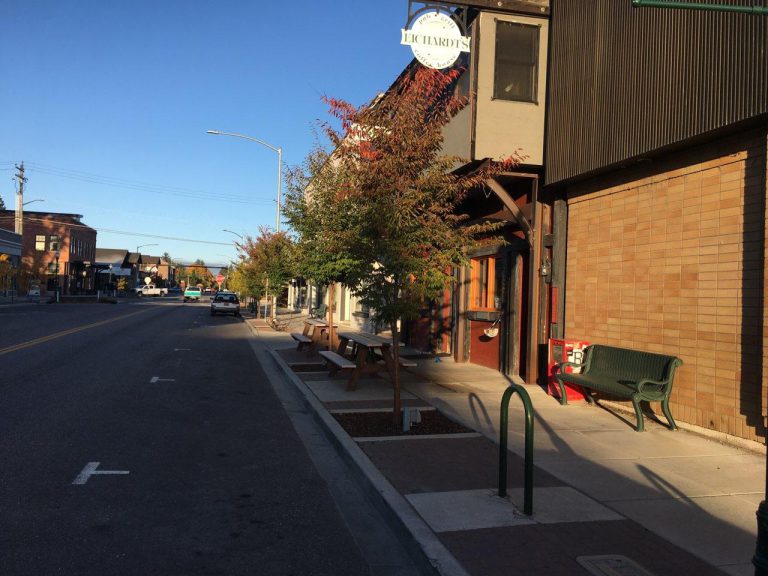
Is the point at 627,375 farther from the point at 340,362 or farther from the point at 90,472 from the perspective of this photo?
the point at 90,472

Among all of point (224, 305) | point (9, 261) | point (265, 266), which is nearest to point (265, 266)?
point (265, 266)

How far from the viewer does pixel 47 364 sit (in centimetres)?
1345

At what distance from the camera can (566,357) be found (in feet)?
33.0

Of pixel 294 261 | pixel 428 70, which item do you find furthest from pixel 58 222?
pixel 428 70

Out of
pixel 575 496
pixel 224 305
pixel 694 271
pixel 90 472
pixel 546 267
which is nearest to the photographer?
pixel 575 496

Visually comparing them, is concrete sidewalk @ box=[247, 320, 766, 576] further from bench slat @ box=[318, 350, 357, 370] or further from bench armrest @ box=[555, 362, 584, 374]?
bench slat @ box=[318, 350, 357, 370]

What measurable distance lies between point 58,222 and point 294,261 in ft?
207

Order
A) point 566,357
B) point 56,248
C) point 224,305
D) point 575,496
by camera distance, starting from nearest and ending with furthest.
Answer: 1. point 575,496
2. point 566,357
3. point 224,305
4. point 56,248

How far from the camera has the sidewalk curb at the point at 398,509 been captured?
4.00 meters

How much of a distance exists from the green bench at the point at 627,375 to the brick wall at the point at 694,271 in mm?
245

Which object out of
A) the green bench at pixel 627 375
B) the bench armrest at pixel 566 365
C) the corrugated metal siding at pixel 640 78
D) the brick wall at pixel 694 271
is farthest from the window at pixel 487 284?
the green bench at pixel 627 375

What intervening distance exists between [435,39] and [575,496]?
26.5 ft

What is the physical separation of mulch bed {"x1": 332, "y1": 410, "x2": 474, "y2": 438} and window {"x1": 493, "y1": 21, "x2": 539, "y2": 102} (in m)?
5.95

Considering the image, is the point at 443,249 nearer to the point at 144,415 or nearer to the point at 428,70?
the point at 428,70
